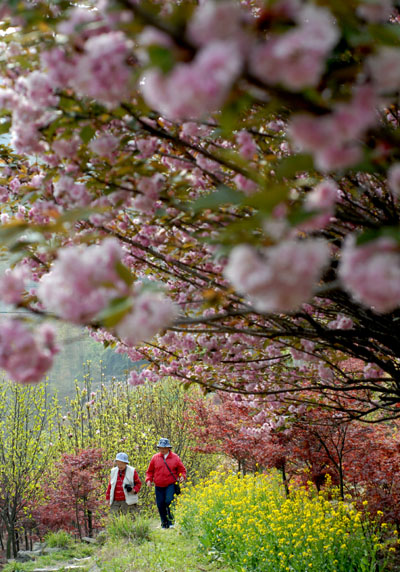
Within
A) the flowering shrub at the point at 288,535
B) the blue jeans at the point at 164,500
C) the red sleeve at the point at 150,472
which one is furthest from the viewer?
the red sleeve at the point at 150,472

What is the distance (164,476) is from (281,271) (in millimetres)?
7815

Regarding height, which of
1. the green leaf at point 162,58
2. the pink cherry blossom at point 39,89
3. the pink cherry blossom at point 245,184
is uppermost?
the pink cherry blossom at point 39,89

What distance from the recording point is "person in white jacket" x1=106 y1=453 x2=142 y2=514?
7.91m

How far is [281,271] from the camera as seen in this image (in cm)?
75

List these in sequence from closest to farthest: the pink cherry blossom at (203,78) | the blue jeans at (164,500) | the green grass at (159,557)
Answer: the pink cherry blossom at (203,78)
the green grass at (159,557)
the blue jeans at (164,500)

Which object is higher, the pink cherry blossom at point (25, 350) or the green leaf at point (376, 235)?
the green leaf at point (376, 235)

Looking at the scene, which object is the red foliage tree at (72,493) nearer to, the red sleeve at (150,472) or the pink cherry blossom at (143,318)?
the red sleeve at (150,472)

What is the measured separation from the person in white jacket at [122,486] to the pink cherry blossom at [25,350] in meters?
7.32

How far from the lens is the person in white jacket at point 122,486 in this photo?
791 centimetres

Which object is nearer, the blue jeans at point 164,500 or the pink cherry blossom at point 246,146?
the pink cherry blossom at point 246,146

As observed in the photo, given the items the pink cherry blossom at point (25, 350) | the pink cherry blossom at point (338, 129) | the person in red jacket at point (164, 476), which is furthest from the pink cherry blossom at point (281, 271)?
the person in red jacket at point (164, 476)

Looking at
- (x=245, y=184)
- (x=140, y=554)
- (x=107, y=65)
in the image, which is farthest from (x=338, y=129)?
(x=140, y=554)

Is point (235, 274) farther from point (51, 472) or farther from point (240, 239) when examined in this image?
point (51, 472)

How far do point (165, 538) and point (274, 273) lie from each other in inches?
282
